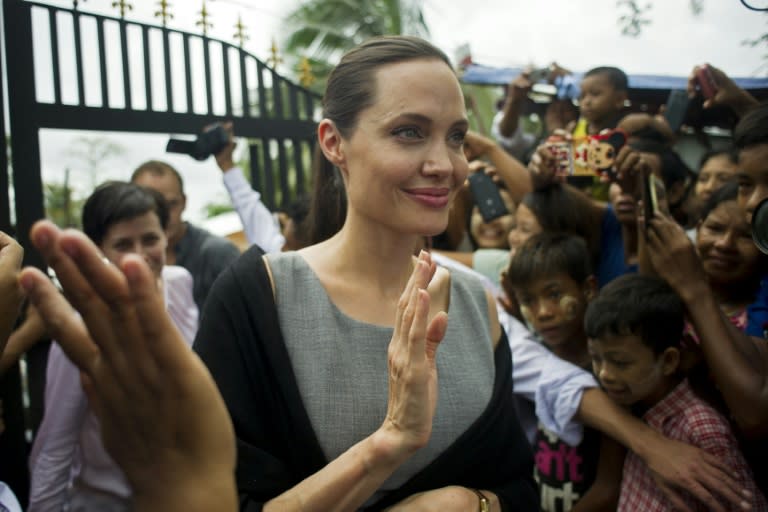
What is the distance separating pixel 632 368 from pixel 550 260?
0.57m

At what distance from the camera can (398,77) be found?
1642mm

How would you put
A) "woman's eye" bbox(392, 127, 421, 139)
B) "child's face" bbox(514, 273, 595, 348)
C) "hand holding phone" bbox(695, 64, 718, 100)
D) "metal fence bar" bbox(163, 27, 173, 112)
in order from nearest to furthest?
"woman's eye" bbox(392, 127, 421, 139) → "child's face" bbox(514, 273, 595, 348) → "hand holding phone" bbox(695, 64, 718, 100) → "metal fence bar" bbox(163, 27, 173, 112)

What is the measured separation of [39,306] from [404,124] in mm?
1032

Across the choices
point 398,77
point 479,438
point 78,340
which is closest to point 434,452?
point 479,438

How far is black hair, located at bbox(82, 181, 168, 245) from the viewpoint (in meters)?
2.68

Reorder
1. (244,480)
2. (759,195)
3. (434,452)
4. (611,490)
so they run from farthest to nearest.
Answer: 1. (611,490)
2. (759,195)
3. (434,452)
4. (244,480)

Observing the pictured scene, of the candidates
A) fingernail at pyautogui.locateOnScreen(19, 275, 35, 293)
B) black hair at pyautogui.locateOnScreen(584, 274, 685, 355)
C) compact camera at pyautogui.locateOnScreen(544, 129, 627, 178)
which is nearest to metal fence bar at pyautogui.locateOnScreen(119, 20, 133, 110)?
compact camera at pyautogui.locateOnScreen(544, 129, 627, 178)

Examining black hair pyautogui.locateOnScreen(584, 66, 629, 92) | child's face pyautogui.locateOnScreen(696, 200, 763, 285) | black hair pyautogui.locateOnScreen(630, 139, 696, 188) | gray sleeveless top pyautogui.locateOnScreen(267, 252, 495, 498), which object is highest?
black hair pyautogui.locateOnScreen(584, 66, 629, 92)

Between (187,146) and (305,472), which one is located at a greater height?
(187,146)

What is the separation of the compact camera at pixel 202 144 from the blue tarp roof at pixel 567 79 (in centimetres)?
214

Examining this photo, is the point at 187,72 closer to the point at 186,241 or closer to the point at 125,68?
the point at 125,68

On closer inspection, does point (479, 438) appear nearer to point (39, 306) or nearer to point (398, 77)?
point (398, 77)

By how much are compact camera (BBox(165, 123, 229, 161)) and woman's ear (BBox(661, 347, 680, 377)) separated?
219 cm

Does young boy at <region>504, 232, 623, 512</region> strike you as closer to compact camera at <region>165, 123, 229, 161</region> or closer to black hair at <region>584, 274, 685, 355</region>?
black hair at <region>584, 274, 685, 355</region>
